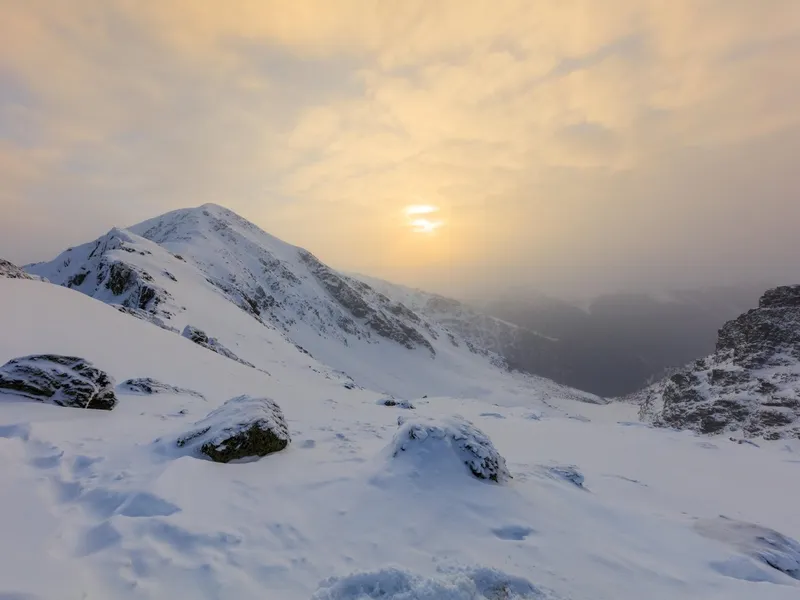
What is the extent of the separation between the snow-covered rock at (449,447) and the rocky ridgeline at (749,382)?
→ 6196 cm

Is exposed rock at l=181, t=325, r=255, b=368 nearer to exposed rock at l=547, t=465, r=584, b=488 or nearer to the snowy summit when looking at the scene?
the snowy summit

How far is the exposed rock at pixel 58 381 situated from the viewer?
8.91 metres

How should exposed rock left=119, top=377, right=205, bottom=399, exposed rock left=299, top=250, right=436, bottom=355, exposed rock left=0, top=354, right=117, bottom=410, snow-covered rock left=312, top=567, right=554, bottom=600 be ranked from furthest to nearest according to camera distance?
exposed rock left=299, top=250, right=436, bottom=355, exposed rock left=119, top=377, right=205, bottom=399, exposed rock left=0, top=354, right=117, bottom=410, snow-covered rock left=312, top=567, right=554, bottom=600

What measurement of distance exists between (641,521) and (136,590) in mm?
7408

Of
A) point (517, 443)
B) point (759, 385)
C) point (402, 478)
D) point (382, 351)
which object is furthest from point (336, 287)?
point (402, 478)

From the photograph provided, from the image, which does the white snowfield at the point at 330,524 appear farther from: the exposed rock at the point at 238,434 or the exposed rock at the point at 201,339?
the exposed rock at the point at 201,339

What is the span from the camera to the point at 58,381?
30.5ft

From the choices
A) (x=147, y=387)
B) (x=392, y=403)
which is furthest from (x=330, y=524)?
(x=392, y=403)

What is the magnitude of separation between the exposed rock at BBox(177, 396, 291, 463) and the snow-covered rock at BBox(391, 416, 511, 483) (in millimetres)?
2550

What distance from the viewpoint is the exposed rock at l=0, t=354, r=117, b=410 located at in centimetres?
891

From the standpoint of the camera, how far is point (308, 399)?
18625 millimetres

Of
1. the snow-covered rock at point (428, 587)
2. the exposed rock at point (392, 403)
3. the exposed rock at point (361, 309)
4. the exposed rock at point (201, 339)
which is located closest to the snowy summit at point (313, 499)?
the snow-covered rock at point (428, 587)

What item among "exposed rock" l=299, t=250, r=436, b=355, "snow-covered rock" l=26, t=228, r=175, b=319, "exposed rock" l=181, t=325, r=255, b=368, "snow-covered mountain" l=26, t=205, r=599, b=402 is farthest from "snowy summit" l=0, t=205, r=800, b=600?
"exposed rock" l=299, t=250, r=436, b=355

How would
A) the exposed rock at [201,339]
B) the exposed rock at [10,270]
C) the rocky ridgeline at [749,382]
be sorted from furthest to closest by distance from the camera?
the rocky ridgeline at [749,382] → the exposed rock at [201,339] → the exposed rock at [10,270]
